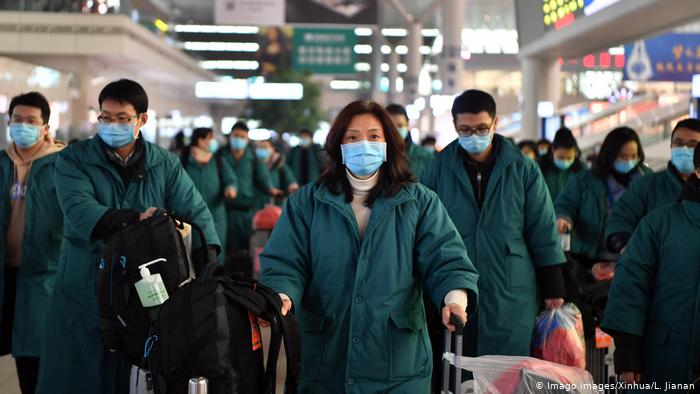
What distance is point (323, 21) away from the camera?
22.2 m

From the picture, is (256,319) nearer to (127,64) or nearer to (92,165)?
(92,165)

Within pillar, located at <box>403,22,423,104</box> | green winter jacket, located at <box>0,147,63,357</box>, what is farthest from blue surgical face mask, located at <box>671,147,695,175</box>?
pillar, located at <box>403,22,423,104</box>

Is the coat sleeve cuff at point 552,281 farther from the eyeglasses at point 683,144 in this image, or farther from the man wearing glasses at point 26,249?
the man wearing glasses at point 26,249

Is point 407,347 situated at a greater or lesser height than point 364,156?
lesser


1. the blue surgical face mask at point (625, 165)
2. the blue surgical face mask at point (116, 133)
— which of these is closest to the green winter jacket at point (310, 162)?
the blue surgical face mask at point (625, 165)

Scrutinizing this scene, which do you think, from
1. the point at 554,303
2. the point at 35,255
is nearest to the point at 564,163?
the point at 554,303

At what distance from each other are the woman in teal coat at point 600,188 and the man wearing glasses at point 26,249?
10.8 feet

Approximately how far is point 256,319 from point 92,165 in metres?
1.70

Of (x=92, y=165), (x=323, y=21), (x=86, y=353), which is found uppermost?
(x=323, y=21)

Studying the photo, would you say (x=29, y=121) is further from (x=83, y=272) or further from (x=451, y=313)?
(x=451, y=313)

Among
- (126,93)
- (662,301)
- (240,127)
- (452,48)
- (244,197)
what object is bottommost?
(662,301)

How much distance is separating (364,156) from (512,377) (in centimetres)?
93

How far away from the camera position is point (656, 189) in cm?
518

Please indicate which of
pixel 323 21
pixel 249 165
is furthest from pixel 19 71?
pixel 249 165
